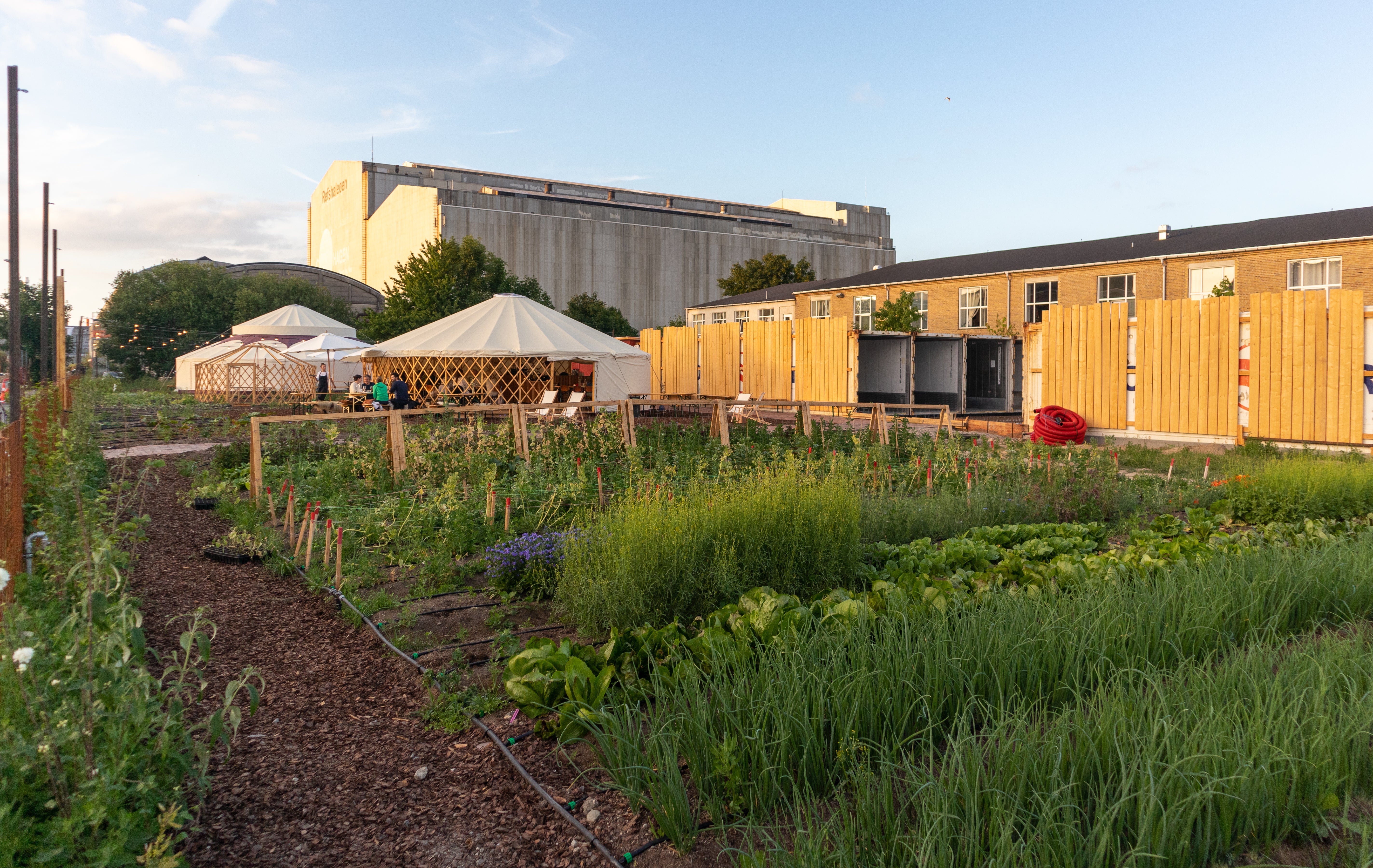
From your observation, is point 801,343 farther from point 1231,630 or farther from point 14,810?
point 14,810

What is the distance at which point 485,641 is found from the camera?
3799 mm

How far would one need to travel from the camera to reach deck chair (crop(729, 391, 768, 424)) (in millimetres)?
11805

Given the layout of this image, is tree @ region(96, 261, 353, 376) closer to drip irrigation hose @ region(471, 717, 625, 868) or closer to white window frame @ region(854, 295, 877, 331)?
white window frame @ region(854, 295, 877, 331)

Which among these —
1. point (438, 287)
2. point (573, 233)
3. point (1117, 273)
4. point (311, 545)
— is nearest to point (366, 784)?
point (311, 545)

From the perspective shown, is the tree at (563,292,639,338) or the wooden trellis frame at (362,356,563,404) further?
the tree at (563,292,639,338)

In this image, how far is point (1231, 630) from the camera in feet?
10.5

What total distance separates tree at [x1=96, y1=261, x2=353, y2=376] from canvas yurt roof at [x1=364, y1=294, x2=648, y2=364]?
80.7 ft

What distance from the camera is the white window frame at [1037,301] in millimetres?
22469

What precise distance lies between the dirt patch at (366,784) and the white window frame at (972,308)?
74.2 feet

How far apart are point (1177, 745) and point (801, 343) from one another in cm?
1825

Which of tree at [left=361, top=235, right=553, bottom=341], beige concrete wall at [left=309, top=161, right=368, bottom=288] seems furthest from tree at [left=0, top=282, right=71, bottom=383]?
tree at [left=361, top=235, right=553, bottom=341]

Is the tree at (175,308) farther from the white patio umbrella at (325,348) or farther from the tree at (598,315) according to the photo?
the white patio umbrella at (325,348)

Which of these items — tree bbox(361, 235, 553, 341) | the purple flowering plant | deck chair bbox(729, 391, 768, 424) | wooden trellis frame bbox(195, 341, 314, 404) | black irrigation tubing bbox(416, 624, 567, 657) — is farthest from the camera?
tree bbox(361, 235, 553, 341)

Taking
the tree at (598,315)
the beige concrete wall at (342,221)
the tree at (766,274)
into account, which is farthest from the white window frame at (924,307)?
the beige concrete wall at (342,221)
